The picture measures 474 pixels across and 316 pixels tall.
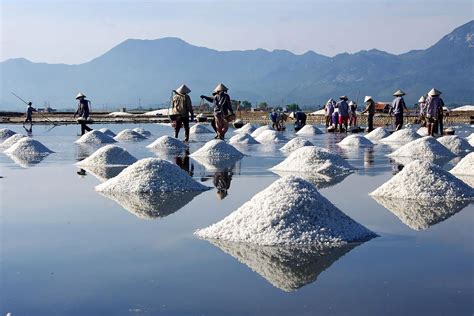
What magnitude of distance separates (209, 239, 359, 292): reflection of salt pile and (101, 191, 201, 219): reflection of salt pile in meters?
1.65

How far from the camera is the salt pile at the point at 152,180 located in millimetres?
9133

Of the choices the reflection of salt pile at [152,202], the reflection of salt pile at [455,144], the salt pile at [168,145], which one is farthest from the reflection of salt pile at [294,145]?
the reflection of salt pile at [152,202]

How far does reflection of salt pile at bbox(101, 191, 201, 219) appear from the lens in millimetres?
7766

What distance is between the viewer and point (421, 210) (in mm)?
7777

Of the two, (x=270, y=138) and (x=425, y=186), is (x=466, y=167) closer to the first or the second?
(x=425, y=186)

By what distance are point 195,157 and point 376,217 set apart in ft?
24.1

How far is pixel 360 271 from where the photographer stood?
205 inches

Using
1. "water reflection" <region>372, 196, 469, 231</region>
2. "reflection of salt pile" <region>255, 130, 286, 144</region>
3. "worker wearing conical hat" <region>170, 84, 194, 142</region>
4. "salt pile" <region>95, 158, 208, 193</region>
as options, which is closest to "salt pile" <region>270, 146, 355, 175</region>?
"salt pile" <region>95, 158, 208, 193</region>

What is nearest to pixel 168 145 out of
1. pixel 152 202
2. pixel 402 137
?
pixel 402 137

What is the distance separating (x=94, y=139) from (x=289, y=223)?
14.7m

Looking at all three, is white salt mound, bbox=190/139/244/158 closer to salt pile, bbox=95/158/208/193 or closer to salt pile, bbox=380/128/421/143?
salt pile, bbox=95/158/208/193

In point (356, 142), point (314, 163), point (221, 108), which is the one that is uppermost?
point (221, 108)

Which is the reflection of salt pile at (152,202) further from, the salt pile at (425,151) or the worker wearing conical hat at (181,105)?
the worker wearing conical hat at (181,105)

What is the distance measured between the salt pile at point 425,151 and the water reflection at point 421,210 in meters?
6.13
